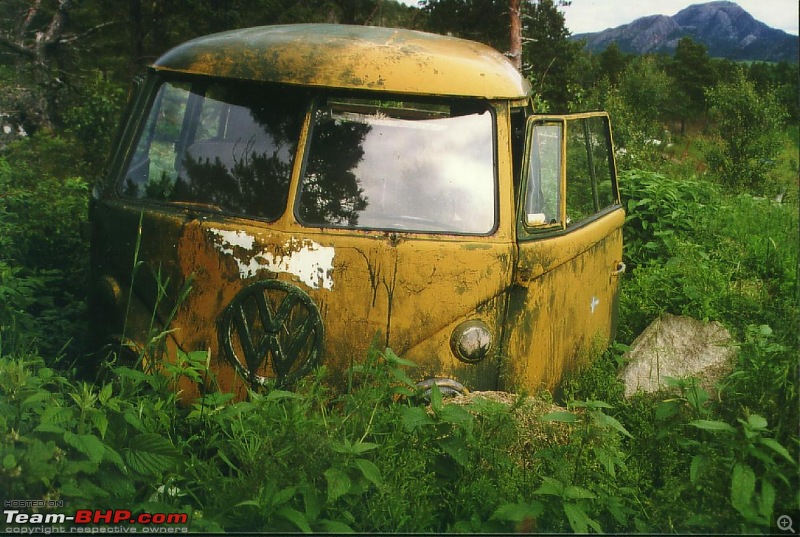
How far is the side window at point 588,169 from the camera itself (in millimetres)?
4434

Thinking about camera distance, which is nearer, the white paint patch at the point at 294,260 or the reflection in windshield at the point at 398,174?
the white paint patch at the point at 294,260

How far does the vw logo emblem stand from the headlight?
0.58 m

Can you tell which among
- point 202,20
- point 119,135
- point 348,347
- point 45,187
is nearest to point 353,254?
point 348,347

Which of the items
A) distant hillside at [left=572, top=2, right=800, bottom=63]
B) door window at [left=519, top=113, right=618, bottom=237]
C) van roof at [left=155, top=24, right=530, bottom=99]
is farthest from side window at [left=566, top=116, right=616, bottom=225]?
distant hillside at [left=572, top=2, right=800, bottom=63]

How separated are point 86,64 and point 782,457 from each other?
17837 mm

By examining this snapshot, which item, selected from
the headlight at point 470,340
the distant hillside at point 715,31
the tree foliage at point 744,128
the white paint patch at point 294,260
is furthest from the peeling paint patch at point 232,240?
the tree foliage at point 744,128

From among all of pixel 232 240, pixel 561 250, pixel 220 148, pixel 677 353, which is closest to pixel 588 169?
pixel 561 250

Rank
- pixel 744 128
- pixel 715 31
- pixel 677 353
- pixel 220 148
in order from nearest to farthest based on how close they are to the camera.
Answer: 1. pixel 220 148
2. pixel 677 353
3. pixel 715 31
4. pixel 744 128

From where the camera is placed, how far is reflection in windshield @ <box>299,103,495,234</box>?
3.70 m

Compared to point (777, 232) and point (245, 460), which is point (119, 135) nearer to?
point (245, 460)

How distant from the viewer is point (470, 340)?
3672 millimetres

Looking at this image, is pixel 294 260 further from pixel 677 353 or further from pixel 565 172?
pixel 677 353

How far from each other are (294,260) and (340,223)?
0.85 feet

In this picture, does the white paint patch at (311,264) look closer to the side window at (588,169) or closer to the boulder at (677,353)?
Answer: the side window at (588,169)
